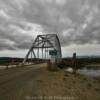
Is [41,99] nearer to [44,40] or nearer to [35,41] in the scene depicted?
[35,41]

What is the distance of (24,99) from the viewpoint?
25.6 ft

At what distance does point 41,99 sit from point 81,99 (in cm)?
211

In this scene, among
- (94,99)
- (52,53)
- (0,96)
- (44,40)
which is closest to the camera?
(0,96)

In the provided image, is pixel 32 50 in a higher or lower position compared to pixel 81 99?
higher

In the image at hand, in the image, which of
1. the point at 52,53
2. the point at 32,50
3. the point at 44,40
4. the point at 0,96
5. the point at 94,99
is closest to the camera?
the point at 0,96

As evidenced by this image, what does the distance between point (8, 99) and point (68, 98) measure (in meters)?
2.84

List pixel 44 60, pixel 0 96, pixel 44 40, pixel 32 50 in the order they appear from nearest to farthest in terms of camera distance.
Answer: pixel 0 96 → pixel 32 50 → pixel 44 40 → pixel 44 60

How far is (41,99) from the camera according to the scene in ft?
26.1

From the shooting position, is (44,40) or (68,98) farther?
(44,40)

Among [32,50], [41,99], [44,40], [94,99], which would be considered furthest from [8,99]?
[44,40]

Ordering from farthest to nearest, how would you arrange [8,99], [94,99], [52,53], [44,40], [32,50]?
[44,40], [32,50], [52,53], [94,99], [8,99]

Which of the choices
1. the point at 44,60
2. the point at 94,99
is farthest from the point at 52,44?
the point at 94,99

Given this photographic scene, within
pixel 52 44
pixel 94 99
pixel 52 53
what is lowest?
pixel 94 99

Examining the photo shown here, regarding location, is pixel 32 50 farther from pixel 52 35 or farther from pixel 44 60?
pixel 44 60
